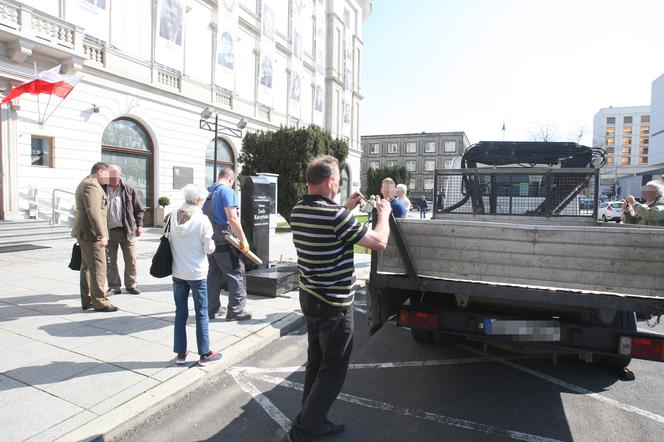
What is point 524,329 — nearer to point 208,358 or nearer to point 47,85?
point 208,358

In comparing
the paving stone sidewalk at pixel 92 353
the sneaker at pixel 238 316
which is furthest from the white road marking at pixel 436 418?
the sneaker at pixel 238 316

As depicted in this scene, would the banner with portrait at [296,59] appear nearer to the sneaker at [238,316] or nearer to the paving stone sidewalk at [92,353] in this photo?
the paving stone sidewalk at [92,353]

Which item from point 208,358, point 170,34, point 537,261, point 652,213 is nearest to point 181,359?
point 208,358

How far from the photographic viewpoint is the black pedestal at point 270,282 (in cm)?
666

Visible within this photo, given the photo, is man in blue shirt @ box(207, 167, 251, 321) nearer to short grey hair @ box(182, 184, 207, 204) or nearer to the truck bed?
short grey hair @ box(182, 184, 207, 204)

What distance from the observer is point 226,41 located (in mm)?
21922

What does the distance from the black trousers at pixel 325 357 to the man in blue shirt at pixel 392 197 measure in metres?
3.94

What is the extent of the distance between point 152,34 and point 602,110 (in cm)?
11935

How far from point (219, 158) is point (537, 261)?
21.4 meters

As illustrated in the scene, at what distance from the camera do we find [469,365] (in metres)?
4.29

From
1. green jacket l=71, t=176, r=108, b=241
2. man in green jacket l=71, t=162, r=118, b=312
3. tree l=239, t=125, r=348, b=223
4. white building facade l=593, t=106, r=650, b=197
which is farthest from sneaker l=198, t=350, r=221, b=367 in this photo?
white building facade l=593, t=106, r=650, b=197

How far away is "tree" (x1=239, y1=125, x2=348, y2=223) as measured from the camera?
681 inches

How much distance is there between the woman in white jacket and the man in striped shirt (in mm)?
1426

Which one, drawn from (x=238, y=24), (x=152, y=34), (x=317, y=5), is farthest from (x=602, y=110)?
(x=152, y=34)
